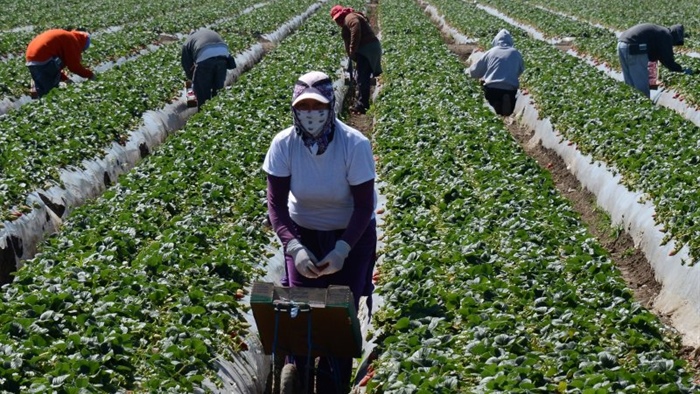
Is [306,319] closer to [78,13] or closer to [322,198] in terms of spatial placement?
[322,198]

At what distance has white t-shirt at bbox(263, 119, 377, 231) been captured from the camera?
5922 mm

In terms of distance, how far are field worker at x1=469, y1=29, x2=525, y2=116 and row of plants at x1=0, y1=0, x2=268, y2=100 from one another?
27.6ft

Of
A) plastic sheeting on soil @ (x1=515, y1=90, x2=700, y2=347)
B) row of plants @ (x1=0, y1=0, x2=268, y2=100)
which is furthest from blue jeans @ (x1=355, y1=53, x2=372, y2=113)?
row of plants @ (x1=0, y1=0, x2=268, y2=100)

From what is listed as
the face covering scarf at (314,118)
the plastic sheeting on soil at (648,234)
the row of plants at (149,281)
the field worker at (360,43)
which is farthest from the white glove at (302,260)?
the field worker at (360,43)

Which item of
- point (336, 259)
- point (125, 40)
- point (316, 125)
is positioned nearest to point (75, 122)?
point (316, 125)

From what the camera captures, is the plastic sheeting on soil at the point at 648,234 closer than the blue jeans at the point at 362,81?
Yes

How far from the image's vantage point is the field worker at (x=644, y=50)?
16.7m

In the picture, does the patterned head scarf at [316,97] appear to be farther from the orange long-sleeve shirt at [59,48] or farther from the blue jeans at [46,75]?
the blue jeans at [46,75]

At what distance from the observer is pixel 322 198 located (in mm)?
6102

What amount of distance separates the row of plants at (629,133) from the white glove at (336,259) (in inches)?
159

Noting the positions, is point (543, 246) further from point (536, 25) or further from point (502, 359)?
point (536, 25)

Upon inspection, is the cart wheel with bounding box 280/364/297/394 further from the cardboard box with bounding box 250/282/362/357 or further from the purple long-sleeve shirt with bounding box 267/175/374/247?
the purple long-sleeve shirt with bounding box 267/175/374/247

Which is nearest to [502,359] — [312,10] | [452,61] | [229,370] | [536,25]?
[229,370]

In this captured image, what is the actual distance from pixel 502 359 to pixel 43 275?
360cm
